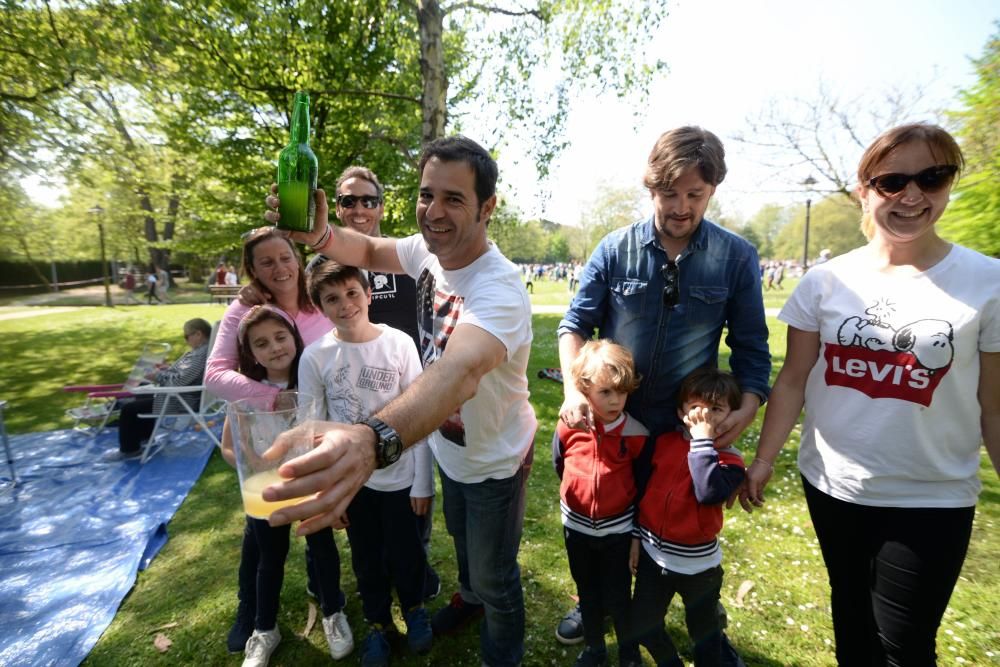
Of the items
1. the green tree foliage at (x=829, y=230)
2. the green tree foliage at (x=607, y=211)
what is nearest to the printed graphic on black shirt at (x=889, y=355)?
the green tree foliage at (x=607, y=211)

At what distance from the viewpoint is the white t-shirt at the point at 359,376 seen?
8.34ft

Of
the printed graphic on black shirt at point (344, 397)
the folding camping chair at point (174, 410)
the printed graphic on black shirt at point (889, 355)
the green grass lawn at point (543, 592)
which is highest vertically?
the printed graphic on black shirt at point (889, 355)

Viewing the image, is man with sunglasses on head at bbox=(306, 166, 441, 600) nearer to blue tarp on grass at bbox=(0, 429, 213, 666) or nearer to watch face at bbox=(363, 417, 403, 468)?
watch face at bbox=(363, 417, 403, 468)

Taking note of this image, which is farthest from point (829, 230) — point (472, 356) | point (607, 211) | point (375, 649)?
point (472, 356)

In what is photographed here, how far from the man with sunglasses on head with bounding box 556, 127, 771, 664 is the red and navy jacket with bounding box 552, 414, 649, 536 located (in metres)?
0.14

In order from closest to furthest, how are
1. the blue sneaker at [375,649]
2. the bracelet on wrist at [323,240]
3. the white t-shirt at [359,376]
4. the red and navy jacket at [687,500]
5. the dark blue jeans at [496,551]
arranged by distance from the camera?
the red and navy jacket at [687,500]
the dark blue jeans at [496,551]
the bracelet on wrist at [323,240]
the white t-shirt at [359,376]
the blue sneaker at [375,649]

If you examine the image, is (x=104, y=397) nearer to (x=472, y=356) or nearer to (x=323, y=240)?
(x=323, y=240)

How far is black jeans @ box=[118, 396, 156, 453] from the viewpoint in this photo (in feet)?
18.7

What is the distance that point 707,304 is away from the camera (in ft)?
7.25

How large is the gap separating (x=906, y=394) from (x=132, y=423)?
7216 millimetres

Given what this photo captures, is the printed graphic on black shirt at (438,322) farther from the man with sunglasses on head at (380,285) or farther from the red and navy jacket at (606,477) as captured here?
the man with sunglasses on head at (380,285)

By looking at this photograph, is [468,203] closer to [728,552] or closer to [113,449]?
[728,552]

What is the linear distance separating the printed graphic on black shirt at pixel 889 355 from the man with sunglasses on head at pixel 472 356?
1269mm

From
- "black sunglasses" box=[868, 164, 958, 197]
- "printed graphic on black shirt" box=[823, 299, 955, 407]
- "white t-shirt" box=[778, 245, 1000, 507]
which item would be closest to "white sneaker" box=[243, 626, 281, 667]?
"white t-shirt" box=[778, 245, 1000, 507]
